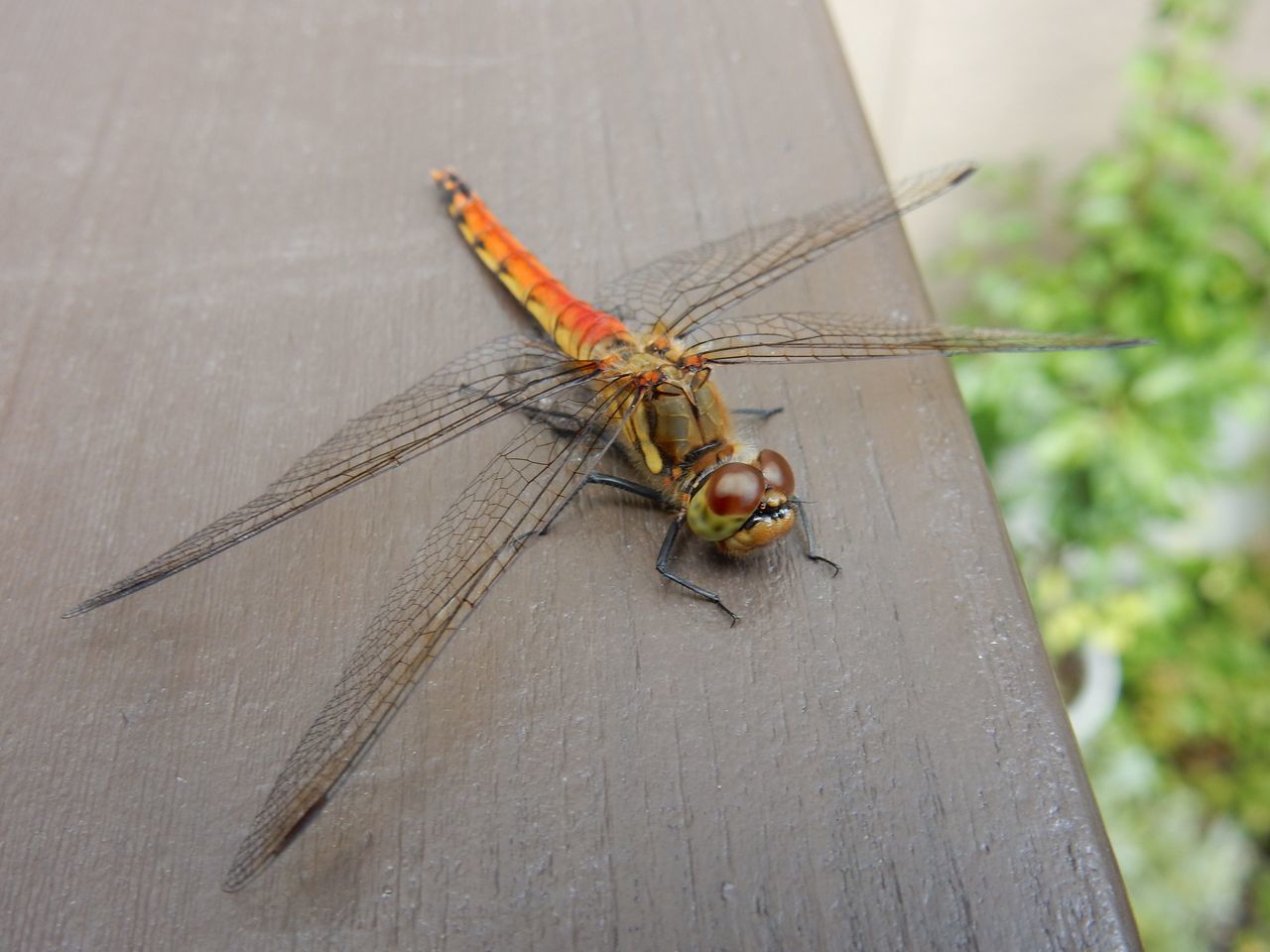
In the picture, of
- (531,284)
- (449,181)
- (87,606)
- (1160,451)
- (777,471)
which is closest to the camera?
(87,606)

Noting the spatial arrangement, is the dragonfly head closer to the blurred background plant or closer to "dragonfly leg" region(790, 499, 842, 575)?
"dragonfly leg" region(790, 499, 842, 575)

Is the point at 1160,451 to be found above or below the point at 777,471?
below

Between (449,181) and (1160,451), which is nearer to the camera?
(449,181)

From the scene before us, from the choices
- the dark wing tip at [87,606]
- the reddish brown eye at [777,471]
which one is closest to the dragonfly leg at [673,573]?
the reddish brown eye at [777,471]

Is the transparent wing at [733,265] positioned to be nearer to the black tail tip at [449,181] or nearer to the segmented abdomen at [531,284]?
the segmented abdomen at [531,284]

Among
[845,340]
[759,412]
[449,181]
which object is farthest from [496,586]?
[449,181]

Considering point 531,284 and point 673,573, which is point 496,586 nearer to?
point 673,573
